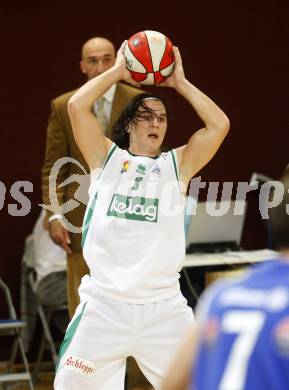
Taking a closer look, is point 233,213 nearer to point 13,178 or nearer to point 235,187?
point 235,187

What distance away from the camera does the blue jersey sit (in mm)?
2293

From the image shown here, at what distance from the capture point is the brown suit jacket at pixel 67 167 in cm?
655

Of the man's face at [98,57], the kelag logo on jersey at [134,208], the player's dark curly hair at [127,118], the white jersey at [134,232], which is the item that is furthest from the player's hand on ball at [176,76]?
the man's face at [98,57]

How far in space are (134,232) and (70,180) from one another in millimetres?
1791

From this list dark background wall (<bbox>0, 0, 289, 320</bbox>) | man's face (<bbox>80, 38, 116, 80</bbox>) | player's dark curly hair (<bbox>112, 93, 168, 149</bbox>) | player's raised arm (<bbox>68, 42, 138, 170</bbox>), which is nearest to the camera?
player's raised arm (<bbox>68, 42, 138, 170</bbox>)

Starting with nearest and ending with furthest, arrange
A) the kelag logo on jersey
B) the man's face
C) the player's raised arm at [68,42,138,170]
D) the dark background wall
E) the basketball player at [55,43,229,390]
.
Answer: the basketball player at [55,43,229,390] < the kelag logo on jersey < the player's raised arm at [68,42,138,170] < the man's face < the dark background wall

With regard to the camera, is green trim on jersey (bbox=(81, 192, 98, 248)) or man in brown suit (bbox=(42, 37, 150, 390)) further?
man in brown suit (bbox=(42, 37, 150, 390))

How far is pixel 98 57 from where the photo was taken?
6781 millimetres

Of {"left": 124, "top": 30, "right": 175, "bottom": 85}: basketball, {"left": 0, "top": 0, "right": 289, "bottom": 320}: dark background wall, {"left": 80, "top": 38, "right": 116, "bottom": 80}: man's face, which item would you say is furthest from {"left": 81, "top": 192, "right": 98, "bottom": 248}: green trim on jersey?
{"left": 0, "top": 0, "right": 289, "bottom": 320}: dark background wall

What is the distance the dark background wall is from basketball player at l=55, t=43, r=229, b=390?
11.5ft

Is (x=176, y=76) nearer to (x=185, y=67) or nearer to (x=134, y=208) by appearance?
(x=134, y=208)

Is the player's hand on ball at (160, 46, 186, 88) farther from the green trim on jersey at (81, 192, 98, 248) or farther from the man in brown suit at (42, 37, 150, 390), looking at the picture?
the man in brown suit at (42, 37, 150, 390)

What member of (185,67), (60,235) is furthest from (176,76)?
(185,67)

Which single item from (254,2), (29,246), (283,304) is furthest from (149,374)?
(254,2)
